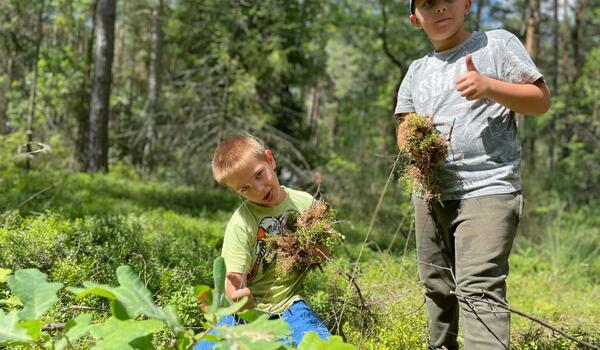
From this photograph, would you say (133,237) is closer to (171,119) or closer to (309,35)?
(171,119)

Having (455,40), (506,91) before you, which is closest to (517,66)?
(506,91)

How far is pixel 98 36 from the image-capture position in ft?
35.5

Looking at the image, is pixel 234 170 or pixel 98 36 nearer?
pixel 234 170

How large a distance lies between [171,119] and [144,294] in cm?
986

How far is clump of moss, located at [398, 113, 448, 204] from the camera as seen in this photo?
7.53ft

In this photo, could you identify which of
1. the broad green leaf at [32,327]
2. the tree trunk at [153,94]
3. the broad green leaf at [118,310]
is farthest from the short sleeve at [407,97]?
the tree trunk at [153,94]

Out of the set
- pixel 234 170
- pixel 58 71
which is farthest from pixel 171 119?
pixel 234 170

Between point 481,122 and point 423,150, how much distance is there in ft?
0.96

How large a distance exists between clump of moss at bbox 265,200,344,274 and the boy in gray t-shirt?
19.8 inches

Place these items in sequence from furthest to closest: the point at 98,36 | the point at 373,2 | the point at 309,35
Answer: the point at 373,2 < the point at 309,35 < the point at 98,36

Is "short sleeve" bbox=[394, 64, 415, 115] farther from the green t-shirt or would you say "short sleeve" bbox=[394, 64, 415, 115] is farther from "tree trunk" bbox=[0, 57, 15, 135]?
"tree trunk" bbox=[0, 57, 15, 135]

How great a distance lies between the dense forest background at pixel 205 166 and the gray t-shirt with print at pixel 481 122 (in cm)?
34

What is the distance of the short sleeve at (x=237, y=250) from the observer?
2.35 meters

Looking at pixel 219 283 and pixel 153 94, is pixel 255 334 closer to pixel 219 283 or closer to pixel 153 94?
pixel 219 283
